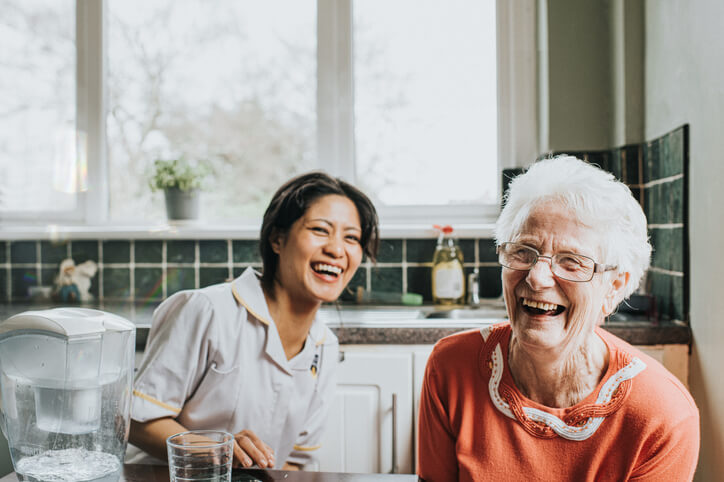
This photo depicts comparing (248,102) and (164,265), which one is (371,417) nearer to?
(164,265)

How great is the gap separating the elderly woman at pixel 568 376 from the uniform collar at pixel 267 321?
45 centimetres

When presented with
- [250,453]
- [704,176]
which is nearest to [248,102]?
[704,176]

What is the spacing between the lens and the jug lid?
0.89 metres

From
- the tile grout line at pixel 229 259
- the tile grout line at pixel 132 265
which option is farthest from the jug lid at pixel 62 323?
the tile grout line at pixel 132 265

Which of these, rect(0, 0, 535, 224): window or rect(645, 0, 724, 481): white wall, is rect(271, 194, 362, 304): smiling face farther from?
rect(0, 0, 535, 224): window

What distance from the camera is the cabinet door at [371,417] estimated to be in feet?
6.59

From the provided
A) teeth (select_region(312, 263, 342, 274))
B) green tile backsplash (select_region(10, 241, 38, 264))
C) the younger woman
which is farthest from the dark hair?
green tile backsplash (select_region(10, 241, 38, 264))

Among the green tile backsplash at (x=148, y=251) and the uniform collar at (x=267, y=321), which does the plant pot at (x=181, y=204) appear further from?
the uniform collar at (x=267, y=321)

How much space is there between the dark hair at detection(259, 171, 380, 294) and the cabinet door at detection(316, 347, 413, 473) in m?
0.52

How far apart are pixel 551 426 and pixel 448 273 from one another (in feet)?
4.59

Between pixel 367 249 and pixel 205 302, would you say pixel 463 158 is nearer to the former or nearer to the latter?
pixel 367 249

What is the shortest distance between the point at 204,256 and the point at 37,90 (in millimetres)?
1089

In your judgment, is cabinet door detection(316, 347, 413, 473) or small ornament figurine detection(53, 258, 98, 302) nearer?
cabinet door detection(316, 347, 413, 473)

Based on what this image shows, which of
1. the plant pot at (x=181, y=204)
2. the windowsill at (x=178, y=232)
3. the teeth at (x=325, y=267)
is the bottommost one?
the teeth at (x=325, y=267)
